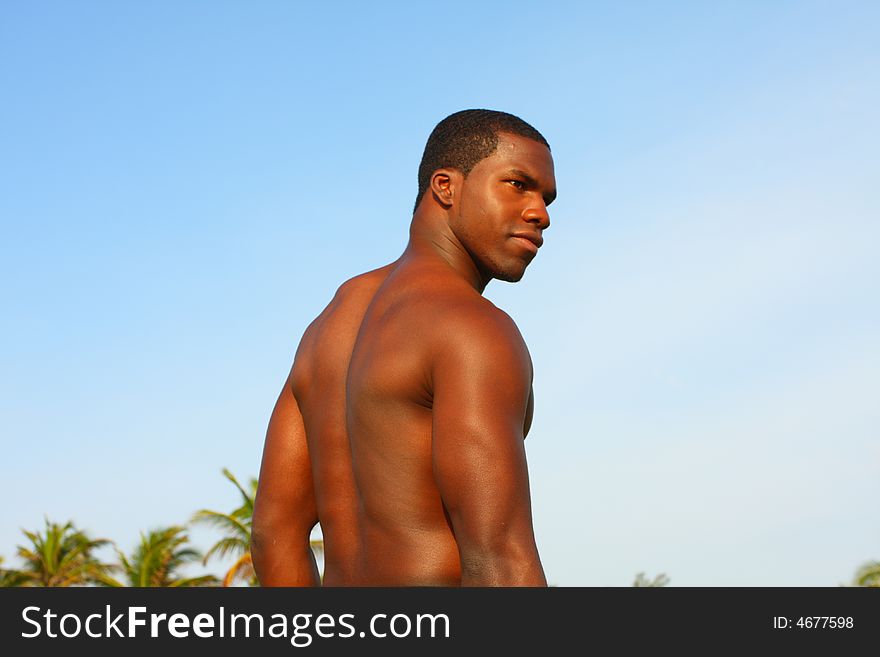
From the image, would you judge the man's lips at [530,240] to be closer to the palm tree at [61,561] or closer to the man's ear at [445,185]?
the man's ear at [445,185]

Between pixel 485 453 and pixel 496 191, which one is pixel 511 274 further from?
pixel 485 453

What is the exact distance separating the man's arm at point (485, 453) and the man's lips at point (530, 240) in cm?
58

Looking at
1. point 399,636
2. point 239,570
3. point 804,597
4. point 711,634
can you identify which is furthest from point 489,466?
point 239,570

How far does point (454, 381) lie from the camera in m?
3.24

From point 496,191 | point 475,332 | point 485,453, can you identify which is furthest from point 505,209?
point 485,453

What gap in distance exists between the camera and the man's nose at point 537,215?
3.81 metres

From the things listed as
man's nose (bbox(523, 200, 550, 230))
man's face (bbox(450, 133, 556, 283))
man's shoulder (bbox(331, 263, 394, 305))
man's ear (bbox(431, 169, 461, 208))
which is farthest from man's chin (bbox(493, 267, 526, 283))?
man's shoulder (bbox(331, 263, 394, 305))

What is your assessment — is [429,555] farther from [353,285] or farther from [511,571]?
[353,285]

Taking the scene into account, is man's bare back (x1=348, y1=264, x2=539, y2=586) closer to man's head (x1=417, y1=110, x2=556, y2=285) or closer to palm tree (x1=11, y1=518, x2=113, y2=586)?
man's head (x1=417, y1=110, x2=556, y2=285)

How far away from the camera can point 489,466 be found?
3.12m

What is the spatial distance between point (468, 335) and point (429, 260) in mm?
642

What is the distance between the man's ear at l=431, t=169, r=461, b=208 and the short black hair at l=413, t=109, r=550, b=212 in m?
0.03

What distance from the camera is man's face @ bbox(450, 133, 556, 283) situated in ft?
12.5

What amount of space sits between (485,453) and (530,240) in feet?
3.35
